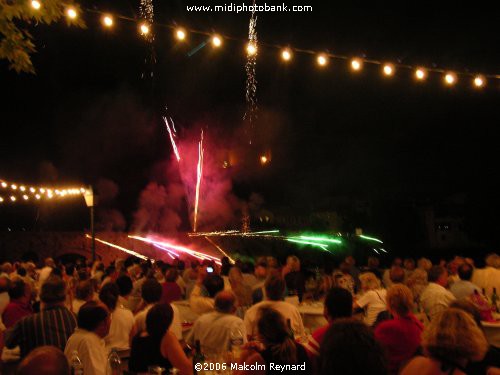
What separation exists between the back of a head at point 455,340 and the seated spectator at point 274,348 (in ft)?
2.93

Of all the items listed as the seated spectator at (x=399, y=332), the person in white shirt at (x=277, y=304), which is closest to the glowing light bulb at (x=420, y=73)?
the person in white shirt at (x=277, y=304)

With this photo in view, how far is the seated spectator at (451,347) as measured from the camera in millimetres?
2801

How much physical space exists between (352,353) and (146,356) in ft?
7.27

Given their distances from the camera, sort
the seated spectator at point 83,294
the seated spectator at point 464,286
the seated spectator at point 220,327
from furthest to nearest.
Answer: the seated spectator at point 464,286, the seated spectator at point 83,294, the seated spectator at point 220,327

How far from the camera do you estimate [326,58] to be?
9.41 metres

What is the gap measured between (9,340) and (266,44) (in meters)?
6.49

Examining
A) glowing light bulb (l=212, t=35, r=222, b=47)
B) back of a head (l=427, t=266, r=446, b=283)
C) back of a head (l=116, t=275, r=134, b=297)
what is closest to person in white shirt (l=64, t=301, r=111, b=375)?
back of a head (l=116, t=275, r=134, b=297)

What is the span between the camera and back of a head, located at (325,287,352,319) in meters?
4.19

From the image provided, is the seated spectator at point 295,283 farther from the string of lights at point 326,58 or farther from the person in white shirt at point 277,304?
the string of lights at point 326,58

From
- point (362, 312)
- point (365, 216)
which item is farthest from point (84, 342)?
point (365, 216)

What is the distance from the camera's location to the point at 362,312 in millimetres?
6500

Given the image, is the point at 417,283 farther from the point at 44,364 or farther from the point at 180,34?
the point at 44,364

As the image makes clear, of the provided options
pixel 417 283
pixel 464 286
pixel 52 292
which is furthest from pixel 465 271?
pixel 52 292

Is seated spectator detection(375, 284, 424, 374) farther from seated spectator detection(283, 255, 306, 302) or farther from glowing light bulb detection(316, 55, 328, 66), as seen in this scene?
glowing light bulb detection(316, 55, 328, 66)
